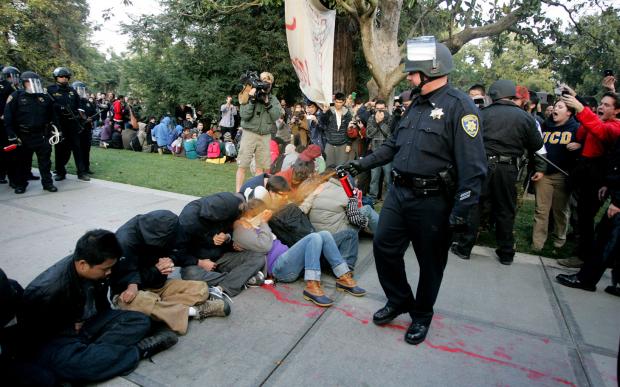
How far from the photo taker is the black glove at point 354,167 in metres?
3.08

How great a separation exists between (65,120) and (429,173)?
7.01 meters

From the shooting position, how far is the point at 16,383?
197cm

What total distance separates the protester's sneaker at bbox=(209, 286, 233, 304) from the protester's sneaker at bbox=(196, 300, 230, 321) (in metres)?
0.10

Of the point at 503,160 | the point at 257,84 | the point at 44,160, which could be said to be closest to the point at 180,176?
the point at 44,160

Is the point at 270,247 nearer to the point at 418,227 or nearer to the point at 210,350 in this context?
the point at 210,350

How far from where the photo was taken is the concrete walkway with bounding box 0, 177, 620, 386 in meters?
2.42

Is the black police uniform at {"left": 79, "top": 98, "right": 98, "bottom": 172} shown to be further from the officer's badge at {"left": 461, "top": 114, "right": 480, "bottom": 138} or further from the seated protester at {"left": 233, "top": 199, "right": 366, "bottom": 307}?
the officer's badge at {"left": 461, "top": 114, "right": 480, "bottom": 138}

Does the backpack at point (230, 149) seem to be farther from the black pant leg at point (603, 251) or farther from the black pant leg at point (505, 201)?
the black pant leg at point (603, 251)

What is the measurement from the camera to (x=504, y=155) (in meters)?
4.23

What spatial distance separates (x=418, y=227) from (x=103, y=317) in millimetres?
2193

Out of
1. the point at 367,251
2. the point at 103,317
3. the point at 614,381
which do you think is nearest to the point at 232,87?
the point at 367,251

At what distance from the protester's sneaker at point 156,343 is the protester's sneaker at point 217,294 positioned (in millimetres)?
500

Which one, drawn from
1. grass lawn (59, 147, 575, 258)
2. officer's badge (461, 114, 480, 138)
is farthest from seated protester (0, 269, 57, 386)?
grass lawn (59, 147, 575, 258)

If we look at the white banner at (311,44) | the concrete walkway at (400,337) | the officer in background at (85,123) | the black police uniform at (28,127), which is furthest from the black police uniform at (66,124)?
the white banner at (311,44)
